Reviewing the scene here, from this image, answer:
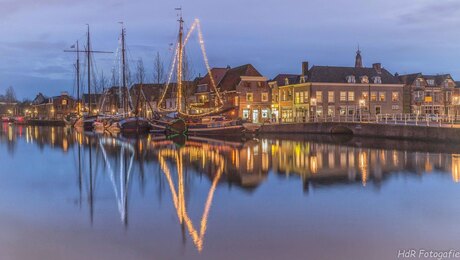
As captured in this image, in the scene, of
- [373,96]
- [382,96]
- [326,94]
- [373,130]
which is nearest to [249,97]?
[326,94]

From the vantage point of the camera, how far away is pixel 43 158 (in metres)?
34.1

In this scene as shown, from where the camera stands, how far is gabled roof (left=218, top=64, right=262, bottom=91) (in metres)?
69.8

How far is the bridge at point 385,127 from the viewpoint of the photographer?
4200 centimetres

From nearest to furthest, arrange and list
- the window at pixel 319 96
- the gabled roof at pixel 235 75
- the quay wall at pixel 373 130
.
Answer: the quay wall at pixel 373 130 < the window at pixel 319 96 < the gabled roof at pixel 235 75

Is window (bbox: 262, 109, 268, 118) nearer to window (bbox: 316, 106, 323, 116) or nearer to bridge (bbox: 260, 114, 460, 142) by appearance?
window (bbox: 316, 106, 323, 116)

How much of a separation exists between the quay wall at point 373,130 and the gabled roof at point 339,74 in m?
10.1

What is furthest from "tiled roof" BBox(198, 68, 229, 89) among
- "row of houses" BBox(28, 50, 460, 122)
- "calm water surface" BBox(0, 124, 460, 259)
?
"calm water surface" BBox(0, 124, 460, 259)

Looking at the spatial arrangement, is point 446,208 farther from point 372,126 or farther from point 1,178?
point 372,126

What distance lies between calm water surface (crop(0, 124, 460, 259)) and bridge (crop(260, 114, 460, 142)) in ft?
39.9

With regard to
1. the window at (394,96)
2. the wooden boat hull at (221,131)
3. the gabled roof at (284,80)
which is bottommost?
the wooden boat hull at (221,131)

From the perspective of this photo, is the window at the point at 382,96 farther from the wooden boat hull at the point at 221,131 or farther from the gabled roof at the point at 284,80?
the wooden boat hull at the point at 221,131

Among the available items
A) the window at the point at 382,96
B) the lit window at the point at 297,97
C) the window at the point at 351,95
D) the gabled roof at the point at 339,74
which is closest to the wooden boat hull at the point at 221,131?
the gabled roof at the point at 339,74

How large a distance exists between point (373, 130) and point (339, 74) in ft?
65.1

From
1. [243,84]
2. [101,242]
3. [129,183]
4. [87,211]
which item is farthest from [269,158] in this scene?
[243,84]
